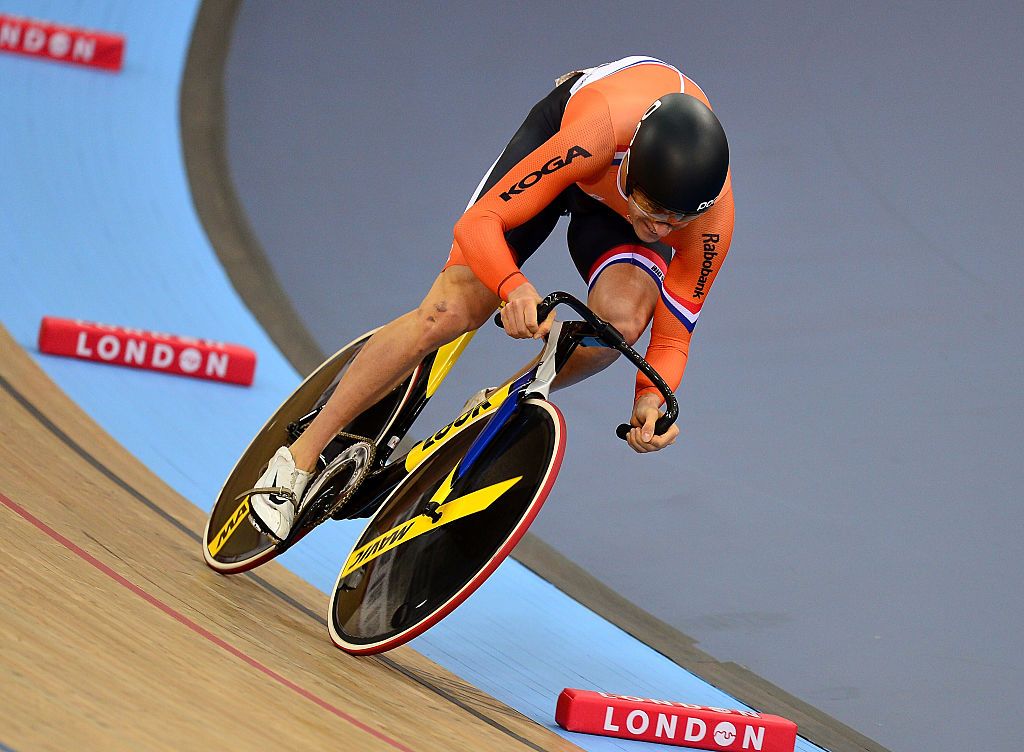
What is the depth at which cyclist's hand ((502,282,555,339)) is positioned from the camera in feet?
7.88

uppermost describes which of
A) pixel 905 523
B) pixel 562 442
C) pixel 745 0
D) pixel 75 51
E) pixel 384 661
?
pixel 745 0

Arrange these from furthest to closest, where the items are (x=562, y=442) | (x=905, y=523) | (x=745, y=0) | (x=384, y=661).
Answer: (x=745, y=0), (x=905, y=523), (x=384, y=661), (x=562, y=442)

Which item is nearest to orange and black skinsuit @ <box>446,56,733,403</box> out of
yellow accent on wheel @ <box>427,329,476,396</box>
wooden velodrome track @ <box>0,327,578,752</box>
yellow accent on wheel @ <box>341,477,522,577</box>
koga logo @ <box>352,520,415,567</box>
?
yellow accent on wheel @ <box>427,329,476,396</box>

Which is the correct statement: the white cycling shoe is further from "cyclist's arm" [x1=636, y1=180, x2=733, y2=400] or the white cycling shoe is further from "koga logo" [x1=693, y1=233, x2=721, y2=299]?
"koga logo" [x1=693, y1=233, x2=721, y2=299]

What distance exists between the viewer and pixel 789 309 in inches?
207

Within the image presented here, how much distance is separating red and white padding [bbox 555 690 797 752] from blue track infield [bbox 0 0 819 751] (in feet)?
0.14

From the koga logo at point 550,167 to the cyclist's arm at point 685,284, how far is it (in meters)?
0.31

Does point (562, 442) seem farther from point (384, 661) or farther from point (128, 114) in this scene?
point (128, 114)

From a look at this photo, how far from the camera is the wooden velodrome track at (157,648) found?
1763 mm

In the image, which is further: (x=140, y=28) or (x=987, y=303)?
(x=140, y=28)

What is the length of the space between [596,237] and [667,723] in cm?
112

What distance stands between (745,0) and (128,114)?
386 centimetres

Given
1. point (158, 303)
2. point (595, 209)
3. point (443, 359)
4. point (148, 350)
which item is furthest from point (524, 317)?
point (158, 303)

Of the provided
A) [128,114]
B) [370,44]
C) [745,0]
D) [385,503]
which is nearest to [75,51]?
[128,114]
